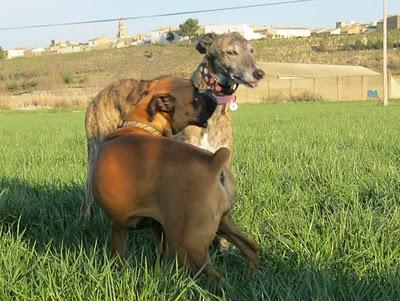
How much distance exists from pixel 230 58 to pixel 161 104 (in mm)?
2395

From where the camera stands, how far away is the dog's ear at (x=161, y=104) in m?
3.89

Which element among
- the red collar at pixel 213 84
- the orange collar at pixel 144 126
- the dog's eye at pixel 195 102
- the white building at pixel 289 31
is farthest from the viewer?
the white building at pixel 289 31

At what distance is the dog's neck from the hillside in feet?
210

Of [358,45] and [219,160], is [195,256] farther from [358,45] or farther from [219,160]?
[358,45]

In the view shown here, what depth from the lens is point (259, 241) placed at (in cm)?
407

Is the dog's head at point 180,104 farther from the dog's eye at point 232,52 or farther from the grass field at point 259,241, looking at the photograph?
the dog's eye at point 232,52

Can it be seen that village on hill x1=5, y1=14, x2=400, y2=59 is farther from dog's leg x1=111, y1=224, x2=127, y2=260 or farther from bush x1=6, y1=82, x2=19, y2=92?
dog's leg x1=111, y1=224, x2=127, y2=260

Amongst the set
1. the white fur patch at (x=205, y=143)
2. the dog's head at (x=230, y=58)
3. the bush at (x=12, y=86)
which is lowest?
the bush at (x=12, y=86)

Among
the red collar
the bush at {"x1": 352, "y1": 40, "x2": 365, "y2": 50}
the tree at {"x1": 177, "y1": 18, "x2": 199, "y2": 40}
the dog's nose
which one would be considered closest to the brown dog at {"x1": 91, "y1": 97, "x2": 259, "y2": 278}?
the red collar

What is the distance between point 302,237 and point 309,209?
100 cm

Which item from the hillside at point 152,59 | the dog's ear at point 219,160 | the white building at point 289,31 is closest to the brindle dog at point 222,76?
the dog's ear at point 219,160

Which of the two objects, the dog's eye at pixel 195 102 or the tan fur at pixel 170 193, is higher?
the dog's eye at pixel 195 102

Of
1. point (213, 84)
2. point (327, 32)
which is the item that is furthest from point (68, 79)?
point (213, 84)

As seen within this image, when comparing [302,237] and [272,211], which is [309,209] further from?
[302,237]
